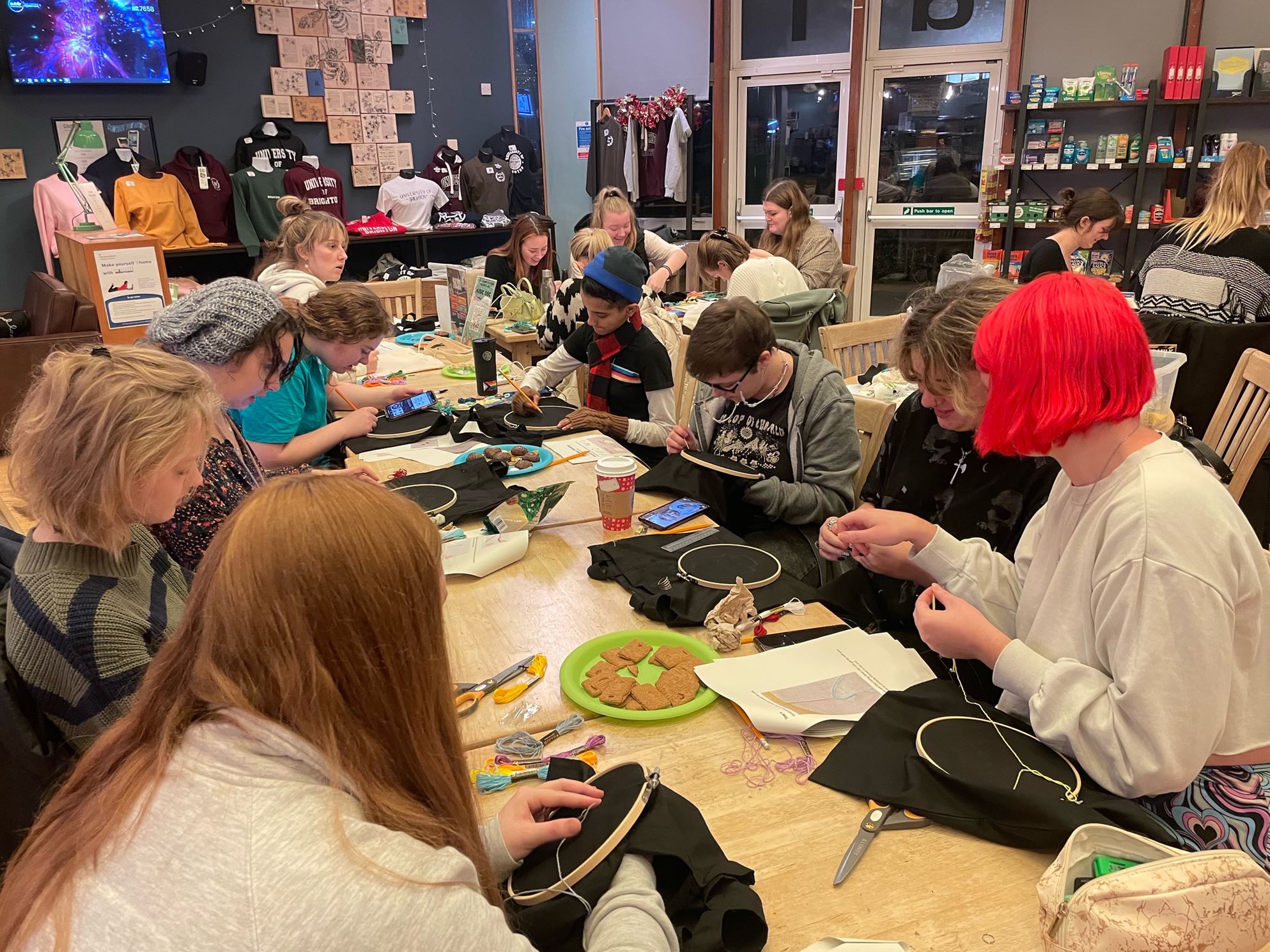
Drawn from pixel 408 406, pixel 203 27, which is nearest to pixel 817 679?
pixel 408 406

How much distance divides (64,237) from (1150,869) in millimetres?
6567

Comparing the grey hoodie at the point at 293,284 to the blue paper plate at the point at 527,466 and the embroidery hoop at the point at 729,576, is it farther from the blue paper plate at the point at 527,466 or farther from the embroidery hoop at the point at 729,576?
the embroidery hoop at the point at 729,576

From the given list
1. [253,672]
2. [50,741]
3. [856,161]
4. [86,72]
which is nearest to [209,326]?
[50,741]

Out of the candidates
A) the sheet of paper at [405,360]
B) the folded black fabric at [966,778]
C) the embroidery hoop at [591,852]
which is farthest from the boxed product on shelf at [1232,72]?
the embroidery hoop at [591,852]

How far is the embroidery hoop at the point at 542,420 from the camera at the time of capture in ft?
9.95

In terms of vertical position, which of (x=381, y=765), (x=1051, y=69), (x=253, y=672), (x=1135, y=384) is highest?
(x=1051, y=69)

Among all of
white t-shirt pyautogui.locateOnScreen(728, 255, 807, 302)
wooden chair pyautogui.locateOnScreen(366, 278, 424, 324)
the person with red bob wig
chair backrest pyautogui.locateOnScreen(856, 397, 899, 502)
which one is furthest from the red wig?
wooden chair pyautogui.locateOnScreen(366, 278, 424, 324)

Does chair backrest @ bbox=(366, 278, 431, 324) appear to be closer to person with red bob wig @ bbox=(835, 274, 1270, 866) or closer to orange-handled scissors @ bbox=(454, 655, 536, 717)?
orange-handled scissors @ bbox=(454, 655, 536, 717)

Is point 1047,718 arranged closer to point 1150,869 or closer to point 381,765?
point 1150,869

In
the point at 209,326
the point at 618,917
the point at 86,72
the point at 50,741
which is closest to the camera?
the point at 618,917

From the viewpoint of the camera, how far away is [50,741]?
4.54 feet

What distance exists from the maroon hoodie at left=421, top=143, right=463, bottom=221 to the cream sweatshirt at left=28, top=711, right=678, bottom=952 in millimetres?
8166

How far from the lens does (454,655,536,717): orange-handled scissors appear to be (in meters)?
1.52

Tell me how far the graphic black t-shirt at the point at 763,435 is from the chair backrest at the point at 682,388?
0.84m
